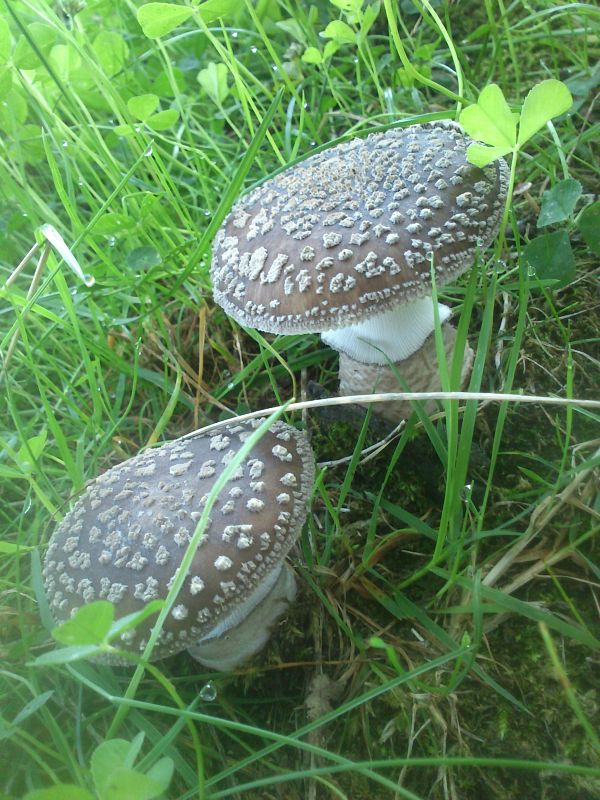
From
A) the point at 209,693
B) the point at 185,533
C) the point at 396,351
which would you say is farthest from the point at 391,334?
the point at 209,693

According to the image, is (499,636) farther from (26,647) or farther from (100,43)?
(100,43)

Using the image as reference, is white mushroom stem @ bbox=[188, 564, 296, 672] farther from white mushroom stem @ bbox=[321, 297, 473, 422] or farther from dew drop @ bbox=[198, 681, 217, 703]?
white mushroom stem @ bbox=[321, 297, 473, 422]

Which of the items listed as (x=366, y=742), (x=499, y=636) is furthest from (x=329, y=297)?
(x=366, y=742)

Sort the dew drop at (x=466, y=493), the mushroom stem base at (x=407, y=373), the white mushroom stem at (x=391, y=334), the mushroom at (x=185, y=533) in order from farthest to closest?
the mushroom stem base at (x=407, y=373) → the white mushroom stem at (x=391, y=334) → the dew drop at (x=466, y=493) → the mushroom at (x=185, y=533)

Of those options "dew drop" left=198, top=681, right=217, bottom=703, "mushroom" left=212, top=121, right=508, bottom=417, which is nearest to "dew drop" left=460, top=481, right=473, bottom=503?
"mushroom" left=212, top=121, right=508, bottom=417

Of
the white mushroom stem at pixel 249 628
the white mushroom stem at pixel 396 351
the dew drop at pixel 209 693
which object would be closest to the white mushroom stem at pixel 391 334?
the white mushroom stem at pixel 396 351

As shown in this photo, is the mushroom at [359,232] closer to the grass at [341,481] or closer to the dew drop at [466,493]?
the grass at [341,481]

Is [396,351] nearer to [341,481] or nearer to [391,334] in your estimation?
[391,334]
